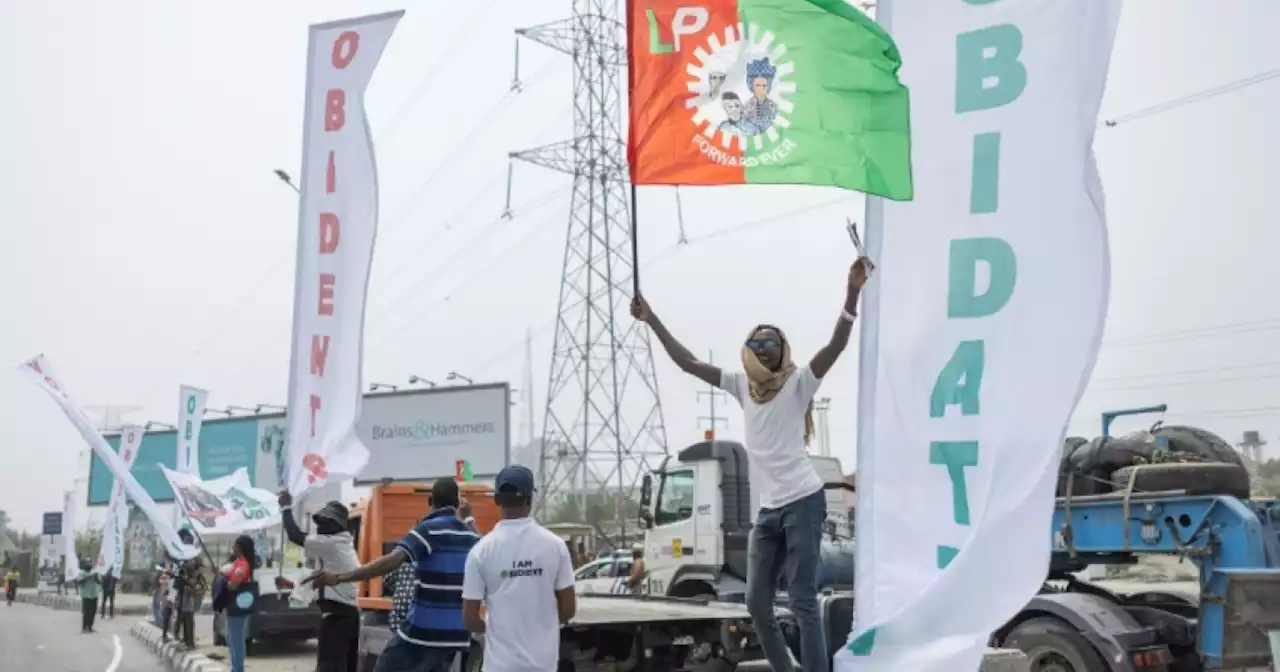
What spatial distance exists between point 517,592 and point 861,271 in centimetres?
205

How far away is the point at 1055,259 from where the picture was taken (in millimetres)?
3803

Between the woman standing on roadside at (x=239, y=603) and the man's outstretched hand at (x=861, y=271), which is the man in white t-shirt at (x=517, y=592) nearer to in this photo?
the man's outstretched hand at (x=861, y=271)

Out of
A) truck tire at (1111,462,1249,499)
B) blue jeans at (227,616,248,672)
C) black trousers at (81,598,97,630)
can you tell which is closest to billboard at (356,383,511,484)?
black trousers at (81,598,97,630)

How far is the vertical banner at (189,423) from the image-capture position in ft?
79.8

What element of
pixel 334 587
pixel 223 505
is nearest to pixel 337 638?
pixel 334 587

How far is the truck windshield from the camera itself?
14.5m

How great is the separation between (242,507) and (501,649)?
33.6 feet

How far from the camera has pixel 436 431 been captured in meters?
40.8

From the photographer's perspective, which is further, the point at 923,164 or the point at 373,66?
the point at 373,66

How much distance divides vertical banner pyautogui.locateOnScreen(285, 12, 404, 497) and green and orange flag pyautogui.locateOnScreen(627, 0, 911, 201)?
5.33 m

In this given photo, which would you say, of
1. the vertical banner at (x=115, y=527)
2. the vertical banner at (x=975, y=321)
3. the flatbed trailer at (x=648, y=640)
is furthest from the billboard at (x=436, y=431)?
the vertical banner at (x=975, y=321)

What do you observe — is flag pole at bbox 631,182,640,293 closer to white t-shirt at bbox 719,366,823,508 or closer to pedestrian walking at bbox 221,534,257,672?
white t-shirt at bbox 719,366,823,508

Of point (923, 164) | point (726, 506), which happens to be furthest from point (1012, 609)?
point (726, 506)

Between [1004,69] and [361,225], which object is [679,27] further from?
[361,225]
